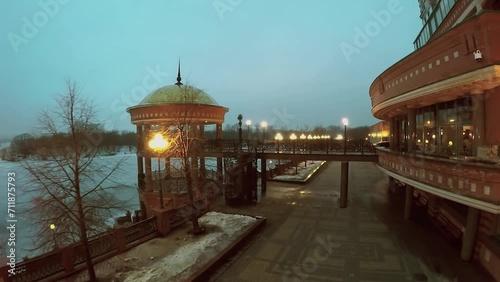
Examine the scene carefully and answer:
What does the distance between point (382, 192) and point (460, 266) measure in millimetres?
13265

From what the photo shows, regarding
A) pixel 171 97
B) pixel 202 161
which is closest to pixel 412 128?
pixel 202 161

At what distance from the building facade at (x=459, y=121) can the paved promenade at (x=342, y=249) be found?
1.25 metres

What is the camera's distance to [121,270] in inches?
358

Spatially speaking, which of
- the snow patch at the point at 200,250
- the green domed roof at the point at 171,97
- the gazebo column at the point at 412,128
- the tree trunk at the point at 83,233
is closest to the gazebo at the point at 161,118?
the green domed roof at the point at 171,97

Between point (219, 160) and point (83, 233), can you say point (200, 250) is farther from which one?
point (219, 160)

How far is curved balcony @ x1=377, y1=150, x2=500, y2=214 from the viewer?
745 cm

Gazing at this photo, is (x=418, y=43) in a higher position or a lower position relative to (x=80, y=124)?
higher

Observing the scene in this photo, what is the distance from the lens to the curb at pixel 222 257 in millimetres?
9030

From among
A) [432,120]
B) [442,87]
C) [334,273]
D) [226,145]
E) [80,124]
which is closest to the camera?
[80,124]

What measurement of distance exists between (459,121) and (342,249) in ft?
21.9

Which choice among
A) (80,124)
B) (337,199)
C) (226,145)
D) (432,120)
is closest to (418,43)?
(432,120)

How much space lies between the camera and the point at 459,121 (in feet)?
34.9

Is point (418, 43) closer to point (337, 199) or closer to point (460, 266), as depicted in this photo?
point (337, 199)

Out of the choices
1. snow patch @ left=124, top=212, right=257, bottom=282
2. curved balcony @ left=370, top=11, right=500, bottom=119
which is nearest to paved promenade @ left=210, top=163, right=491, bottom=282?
snow patch @ left=124, top=212, right=257, bottom=282
